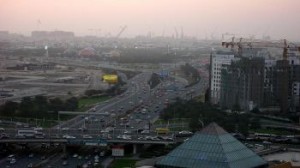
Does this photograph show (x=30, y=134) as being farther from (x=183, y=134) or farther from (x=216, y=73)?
(x=216, y=73)

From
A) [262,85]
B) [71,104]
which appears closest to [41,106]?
[71,104]

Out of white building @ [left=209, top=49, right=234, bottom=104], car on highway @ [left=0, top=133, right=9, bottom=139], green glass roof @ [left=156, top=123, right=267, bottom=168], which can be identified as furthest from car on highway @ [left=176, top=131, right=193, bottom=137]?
white building @ [left=209, top=49, right=234, bottom=104]

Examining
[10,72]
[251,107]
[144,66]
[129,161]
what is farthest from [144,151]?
[144,66]

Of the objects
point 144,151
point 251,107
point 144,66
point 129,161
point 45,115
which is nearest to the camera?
→ point 129,161

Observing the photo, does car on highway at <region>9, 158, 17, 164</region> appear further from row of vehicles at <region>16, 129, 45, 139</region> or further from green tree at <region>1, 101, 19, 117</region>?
green tree at <region>1, 101, 19, 117</region>

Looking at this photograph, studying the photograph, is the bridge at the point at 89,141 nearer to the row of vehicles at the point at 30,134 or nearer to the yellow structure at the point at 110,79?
the row of vehicles at the point at 30,134

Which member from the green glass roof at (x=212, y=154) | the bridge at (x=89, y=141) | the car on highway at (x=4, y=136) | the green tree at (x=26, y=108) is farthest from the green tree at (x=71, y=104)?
the green glass roof at (x=212, y=154)

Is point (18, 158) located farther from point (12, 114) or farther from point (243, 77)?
point (243, 77)

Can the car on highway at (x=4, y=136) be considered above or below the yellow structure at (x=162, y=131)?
above
